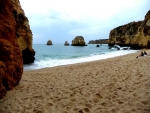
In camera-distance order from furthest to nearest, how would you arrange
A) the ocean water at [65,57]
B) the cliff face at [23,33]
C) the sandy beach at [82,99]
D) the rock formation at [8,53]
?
the ocean water at [65,57] → the cliff face at [23,33] → the rock formation at [8,53] → the sandy beach at [82,99]

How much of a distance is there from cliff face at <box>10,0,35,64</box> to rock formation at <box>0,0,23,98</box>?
36.6ft

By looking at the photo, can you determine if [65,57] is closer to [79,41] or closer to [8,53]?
[8,53]

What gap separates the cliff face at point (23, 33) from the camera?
17.7 metres

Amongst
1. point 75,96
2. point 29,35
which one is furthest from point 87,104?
point 29,35

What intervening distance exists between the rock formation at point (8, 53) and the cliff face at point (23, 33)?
11.1 metres

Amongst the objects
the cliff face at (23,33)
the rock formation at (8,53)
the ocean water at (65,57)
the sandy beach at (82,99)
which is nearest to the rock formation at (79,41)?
the ocean water at (65,57)

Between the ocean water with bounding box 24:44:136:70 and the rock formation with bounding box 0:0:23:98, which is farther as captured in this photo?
the ocean water with bounding box 24:44:136:70

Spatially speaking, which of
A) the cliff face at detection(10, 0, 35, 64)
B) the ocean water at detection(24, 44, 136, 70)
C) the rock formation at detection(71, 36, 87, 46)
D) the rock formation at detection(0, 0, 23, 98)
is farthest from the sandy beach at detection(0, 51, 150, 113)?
the rock formation at detection(71, 36, 87, 46)

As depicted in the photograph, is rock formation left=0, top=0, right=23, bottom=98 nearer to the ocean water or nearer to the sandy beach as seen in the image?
the sandy beach

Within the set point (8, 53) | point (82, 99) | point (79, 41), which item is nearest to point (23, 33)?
point (8, 53)

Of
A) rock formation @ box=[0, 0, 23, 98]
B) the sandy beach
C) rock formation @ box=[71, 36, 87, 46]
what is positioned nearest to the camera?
the sandy beach

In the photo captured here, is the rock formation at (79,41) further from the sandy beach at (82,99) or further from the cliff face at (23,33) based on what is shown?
the sandy beach at (82,99)

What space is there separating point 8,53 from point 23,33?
1371 centimetres

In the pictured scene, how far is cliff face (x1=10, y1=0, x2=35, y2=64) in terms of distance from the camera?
17695 millimetres
